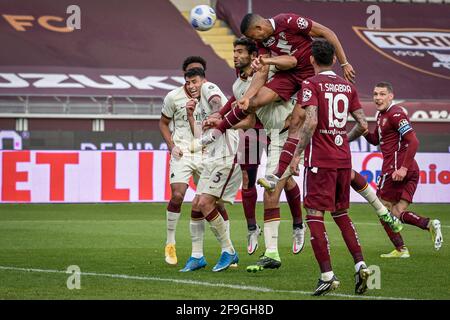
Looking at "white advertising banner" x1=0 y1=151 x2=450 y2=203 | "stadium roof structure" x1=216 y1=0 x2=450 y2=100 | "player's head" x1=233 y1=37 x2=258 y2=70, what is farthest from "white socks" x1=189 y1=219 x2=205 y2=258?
"stadium roof structure" x1=216 y1=0 x2=450 y2=100

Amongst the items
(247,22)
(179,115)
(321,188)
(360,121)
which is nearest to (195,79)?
(179,115)

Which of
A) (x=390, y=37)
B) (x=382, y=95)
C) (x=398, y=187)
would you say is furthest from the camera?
A: (x=390, y=37)

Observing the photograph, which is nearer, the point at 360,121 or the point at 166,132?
the point at 360,121

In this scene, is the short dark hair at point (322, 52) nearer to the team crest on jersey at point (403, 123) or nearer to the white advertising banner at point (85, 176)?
the team crest on jersey at point (403, 123)

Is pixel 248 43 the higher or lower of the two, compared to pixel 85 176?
higher

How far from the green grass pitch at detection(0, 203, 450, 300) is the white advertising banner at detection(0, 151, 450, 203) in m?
2.57

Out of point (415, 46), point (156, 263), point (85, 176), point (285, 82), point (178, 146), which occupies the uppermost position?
point (415, 46)

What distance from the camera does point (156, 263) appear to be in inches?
456

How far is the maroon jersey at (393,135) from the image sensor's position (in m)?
12.7

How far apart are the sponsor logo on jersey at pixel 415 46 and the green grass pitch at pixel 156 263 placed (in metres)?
18.4

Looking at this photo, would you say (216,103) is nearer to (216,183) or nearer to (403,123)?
(216,183)

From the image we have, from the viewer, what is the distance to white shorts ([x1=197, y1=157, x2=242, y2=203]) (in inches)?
430

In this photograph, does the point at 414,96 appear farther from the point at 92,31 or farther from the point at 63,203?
the point at 63,203

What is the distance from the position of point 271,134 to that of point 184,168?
1555mm
